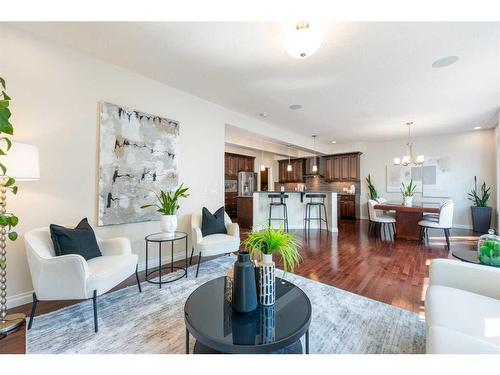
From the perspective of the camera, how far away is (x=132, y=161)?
2.84m

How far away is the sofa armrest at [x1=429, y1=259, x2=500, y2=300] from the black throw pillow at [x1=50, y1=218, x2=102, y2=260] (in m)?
2.94

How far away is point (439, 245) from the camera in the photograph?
4164mm

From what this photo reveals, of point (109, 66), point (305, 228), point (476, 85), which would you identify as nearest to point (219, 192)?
point (109, 66)

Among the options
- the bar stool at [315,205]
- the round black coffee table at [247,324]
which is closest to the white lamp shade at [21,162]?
the round black coffee table at [247,324]

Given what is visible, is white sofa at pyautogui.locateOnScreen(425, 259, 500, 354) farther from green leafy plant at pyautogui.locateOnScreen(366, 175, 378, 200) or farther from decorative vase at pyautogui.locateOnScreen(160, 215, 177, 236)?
green leafy plant at pyautogui.locateOnScreen(366, 175, 378, 200)

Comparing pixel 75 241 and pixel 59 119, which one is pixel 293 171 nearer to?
pixel 59 119

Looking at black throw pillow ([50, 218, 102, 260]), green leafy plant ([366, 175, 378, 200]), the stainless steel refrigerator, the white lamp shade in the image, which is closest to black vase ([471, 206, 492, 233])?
green leafy plant ([366, 175, 378, 200])

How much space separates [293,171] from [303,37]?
22.8 ft

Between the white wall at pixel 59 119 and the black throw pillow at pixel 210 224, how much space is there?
0.68 meters

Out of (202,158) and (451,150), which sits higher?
(451,150)

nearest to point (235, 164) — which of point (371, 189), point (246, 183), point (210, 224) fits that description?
point (246, 183)

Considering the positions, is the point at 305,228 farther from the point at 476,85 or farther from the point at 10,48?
the point at 10,48
